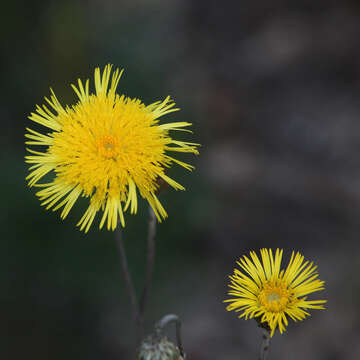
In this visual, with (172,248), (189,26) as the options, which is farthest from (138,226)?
(189,26)

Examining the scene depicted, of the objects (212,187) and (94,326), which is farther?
(212,187)

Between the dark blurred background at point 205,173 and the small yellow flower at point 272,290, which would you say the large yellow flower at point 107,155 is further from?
the dark blurred background at point 205,173

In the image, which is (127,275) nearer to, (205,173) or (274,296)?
(274,296)

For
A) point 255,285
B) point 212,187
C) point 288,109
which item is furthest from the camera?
point 288,109

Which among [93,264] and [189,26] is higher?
[189,26]

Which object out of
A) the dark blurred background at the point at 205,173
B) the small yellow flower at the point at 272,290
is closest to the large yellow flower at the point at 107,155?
the small yellow flower at the point at 272,290

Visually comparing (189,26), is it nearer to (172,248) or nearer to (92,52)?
(92,52)

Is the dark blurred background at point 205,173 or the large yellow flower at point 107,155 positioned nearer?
the large yellow flower at point 107,155

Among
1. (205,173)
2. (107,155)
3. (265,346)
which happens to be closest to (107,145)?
(107,155)
